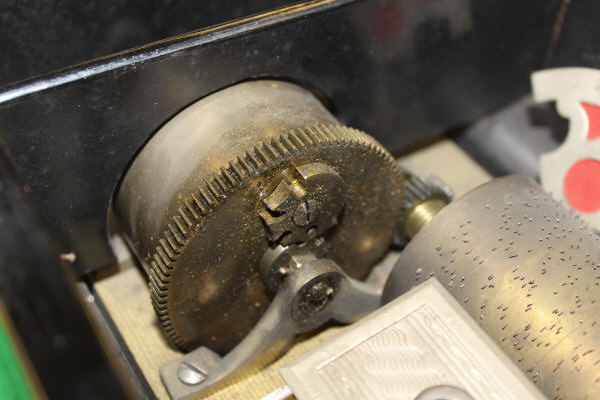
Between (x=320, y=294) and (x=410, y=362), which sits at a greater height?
(x=320, y=294)

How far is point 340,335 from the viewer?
2.11 feet

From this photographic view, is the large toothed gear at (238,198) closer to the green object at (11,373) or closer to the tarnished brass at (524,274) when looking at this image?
the tarnished brass at (524,274)

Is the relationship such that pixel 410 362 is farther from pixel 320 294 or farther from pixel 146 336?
pixel 146 336

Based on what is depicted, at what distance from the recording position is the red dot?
994 mm

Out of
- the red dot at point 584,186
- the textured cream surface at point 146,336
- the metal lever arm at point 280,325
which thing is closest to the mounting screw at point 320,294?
the metal lever arm at point 280,325

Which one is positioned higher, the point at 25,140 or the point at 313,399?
the point at 25,140

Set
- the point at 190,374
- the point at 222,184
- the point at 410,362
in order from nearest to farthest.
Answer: the point at 410,362 < the point at 222,184 < the point at 190,374

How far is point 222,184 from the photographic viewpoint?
0.74 meters

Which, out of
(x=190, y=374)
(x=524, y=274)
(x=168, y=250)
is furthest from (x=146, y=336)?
(x=524, y=274)

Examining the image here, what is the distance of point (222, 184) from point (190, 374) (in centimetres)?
27

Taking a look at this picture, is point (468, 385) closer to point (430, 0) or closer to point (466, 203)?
point (466, 203)

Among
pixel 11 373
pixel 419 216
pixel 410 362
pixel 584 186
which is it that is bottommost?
pixel 410 362

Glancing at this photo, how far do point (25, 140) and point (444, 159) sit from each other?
0.74m

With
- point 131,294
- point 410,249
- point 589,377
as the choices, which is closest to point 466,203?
point 410,249
